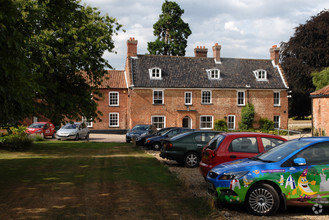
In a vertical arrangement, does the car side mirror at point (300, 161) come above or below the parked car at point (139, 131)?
above

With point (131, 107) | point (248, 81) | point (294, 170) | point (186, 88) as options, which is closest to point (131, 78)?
point (131, 107)

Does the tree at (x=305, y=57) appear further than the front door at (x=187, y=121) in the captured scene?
Yes

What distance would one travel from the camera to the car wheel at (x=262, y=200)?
7020 millimetres

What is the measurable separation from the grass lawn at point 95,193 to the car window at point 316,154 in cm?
245

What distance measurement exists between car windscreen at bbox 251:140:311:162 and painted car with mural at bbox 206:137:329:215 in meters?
0.21

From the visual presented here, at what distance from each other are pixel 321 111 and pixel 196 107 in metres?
16.0

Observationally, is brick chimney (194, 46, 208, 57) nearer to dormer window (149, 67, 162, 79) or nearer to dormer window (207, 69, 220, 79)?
dormer window (207, 69, 220, 79)

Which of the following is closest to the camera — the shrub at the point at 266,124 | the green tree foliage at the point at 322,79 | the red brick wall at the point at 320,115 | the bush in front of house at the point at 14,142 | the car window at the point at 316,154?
the car window at the point at 316,154

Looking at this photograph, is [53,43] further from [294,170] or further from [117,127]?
[117,127]

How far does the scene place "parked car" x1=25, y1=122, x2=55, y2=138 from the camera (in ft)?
100

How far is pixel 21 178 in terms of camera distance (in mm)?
11344

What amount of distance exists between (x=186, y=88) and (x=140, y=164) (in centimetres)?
2497

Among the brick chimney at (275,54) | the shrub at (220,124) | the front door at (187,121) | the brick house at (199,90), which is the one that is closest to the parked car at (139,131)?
the brick house at (199,90)

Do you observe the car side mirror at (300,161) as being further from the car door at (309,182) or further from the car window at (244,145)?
the car window at (244,145)
